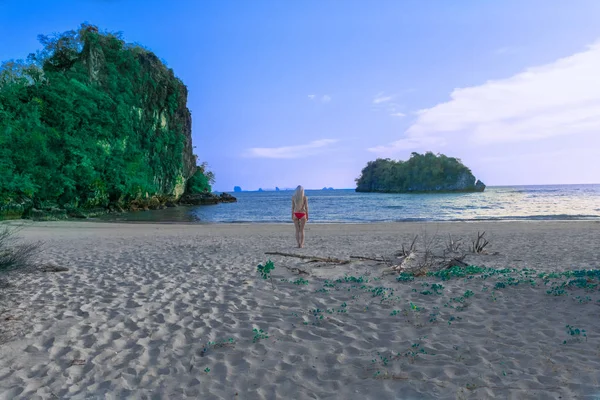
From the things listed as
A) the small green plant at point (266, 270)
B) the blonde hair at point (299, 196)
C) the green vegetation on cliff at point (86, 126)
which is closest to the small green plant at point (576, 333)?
the small green plant at point (266, 270)

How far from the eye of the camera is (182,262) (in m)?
10.5

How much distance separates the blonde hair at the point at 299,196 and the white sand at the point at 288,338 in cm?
435

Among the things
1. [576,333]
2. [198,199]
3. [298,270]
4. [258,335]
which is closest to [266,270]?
[298,270]

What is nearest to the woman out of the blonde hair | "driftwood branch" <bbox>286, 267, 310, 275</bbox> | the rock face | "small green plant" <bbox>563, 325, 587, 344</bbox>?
the blonde hair

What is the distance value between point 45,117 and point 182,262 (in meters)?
31.2

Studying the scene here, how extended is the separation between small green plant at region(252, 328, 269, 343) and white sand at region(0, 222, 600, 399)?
6cm

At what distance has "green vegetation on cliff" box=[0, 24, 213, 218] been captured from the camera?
30641 millimetres

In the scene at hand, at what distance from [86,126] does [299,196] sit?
30834mm

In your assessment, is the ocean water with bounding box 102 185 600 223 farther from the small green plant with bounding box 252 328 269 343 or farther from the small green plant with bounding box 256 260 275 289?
the small green plant with bounding box 252 328 269 343

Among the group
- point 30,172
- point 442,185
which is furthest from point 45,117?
point 442,185

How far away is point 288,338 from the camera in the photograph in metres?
5.09

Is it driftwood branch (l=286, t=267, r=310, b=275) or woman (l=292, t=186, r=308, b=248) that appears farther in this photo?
woman (l=292, t=186, r=308, b=248)

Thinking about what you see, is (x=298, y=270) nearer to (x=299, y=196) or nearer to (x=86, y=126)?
(x=299, y=196)

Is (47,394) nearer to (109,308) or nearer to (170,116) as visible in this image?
(109,308)
